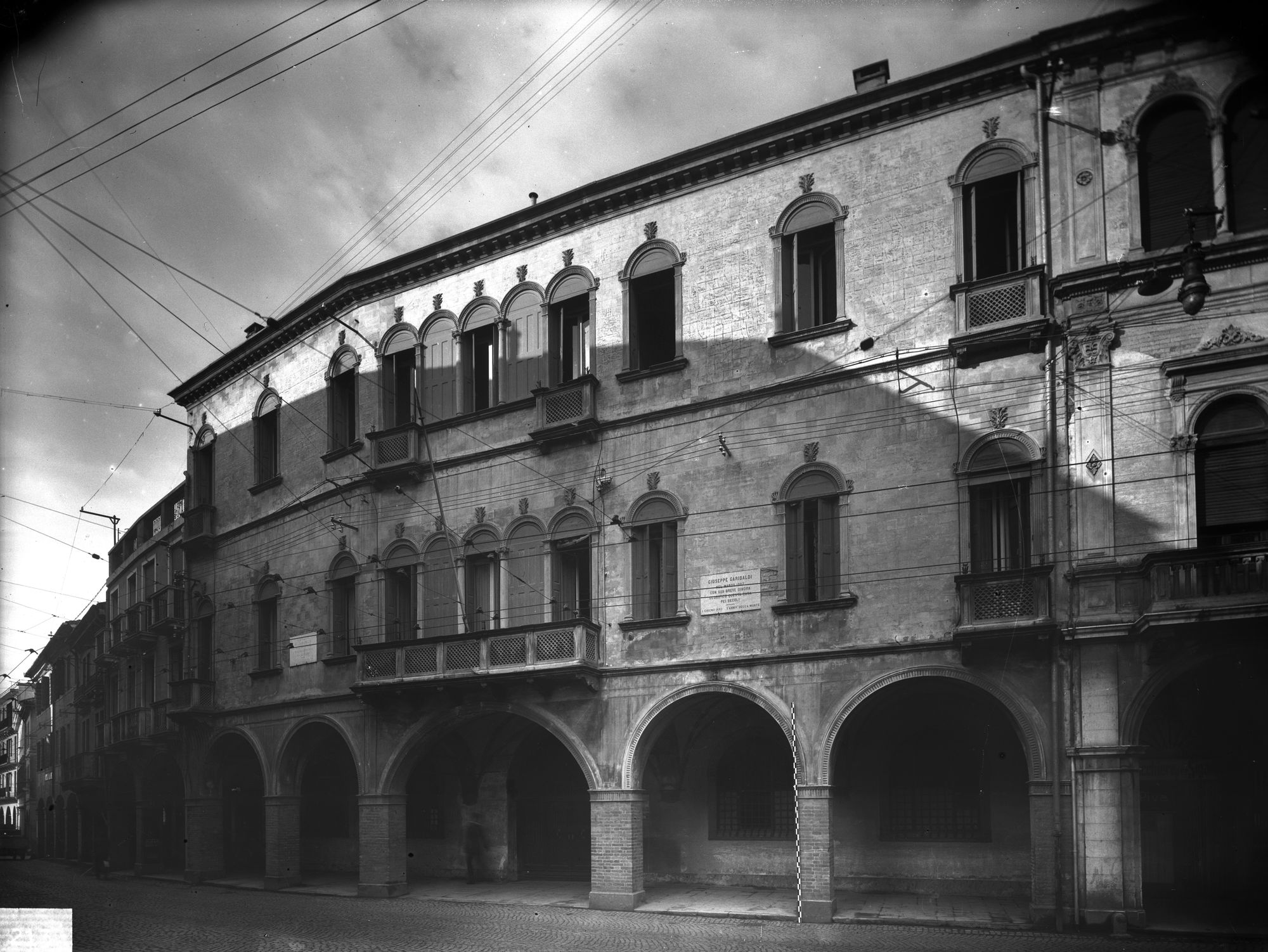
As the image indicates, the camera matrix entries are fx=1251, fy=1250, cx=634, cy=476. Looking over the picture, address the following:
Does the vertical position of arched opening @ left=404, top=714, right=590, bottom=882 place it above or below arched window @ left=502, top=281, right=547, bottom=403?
below

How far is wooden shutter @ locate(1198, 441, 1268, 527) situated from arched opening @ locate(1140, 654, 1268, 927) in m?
2.69

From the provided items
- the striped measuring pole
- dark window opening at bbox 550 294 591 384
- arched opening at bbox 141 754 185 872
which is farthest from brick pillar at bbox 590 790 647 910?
arched opening at bbox 141 754 185 872

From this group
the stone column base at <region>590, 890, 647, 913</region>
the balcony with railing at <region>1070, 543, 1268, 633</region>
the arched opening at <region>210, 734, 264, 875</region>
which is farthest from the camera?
the arched opening at <region>210, 734, 264, 875</region>

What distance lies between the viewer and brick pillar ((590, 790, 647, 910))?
71.1 ft

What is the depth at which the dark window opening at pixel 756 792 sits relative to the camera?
22.9 m

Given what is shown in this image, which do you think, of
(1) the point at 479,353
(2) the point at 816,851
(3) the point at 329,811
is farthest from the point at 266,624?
(2) the point at 816,851

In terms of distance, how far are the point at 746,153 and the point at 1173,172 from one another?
284 inches

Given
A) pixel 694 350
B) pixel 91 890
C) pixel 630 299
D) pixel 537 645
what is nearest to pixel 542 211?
pixel 630 299

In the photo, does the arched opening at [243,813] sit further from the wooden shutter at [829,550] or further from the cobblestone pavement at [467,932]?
the wooden shutter at [829,550]

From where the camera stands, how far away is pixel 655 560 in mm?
22797

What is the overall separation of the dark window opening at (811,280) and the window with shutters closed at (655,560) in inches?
161

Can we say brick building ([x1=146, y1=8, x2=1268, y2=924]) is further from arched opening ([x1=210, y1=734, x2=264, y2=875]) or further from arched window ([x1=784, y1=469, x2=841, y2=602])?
arched opening ([x1=210, y1=734, x2=264, y2=875])

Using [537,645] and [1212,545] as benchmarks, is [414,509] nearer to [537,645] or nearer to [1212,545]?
[537,645]

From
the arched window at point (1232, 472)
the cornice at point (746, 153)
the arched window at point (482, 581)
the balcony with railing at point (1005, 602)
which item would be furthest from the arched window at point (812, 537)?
the arched window at point (482, 581)
